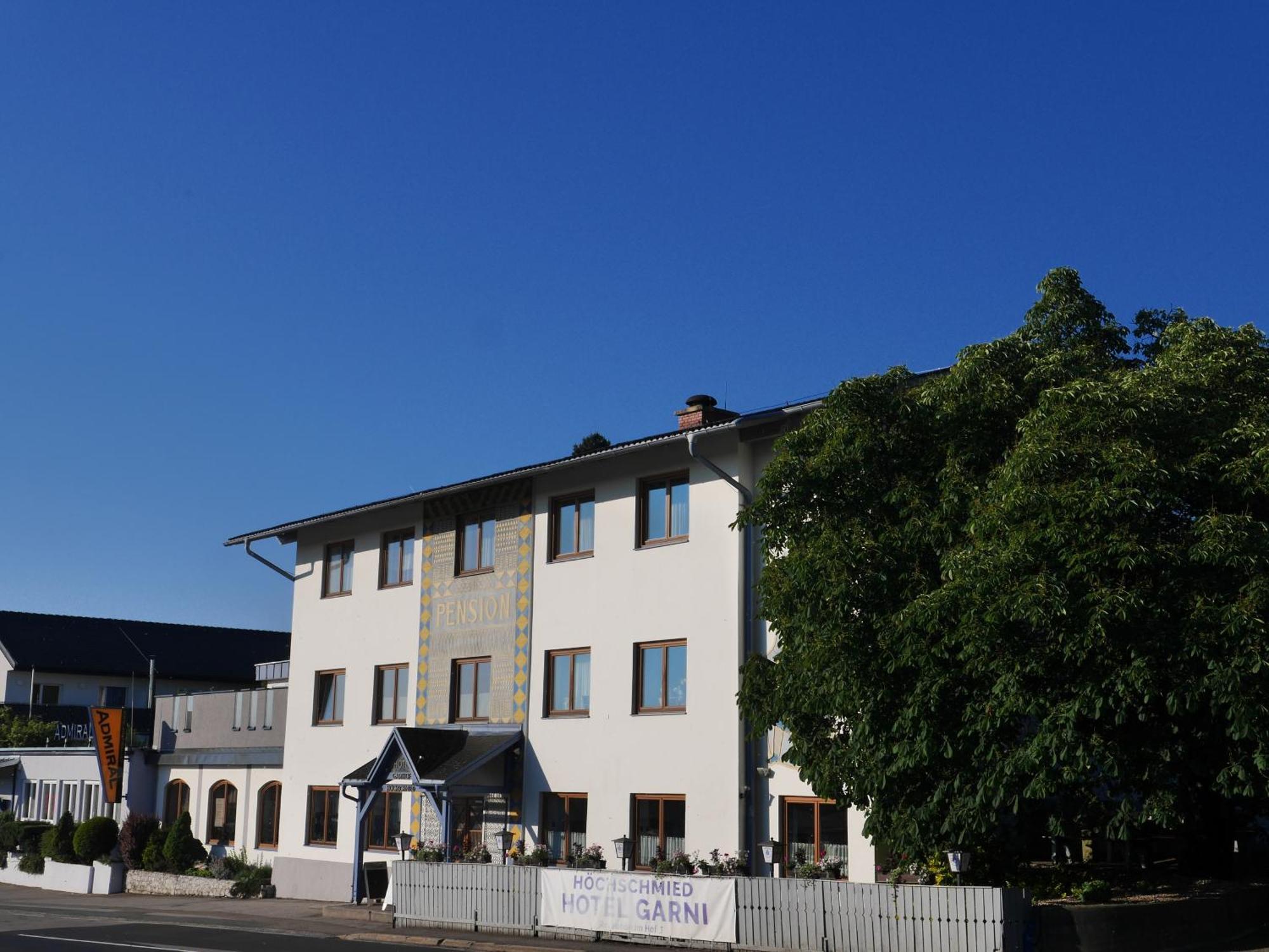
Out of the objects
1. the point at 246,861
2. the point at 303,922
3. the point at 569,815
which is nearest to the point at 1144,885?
the point at 569,815

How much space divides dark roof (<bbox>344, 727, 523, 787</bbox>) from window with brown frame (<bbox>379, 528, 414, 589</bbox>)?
14.2 ft

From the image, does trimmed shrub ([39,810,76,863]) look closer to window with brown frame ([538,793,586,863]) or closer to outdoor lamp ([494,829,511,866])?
outdoor lamp ([494,829,511,866])

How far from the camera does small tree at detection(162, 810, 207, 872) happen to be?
33625 millimetres

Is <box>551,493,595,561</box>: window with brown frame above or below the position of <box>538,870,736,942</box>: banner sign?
above

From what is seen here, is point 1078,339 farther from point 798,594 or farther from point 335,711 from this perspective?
point 335,711

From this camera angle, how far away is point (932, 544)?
1709 centimetres

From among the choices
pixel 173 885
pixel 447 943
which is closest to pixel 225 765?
pixel 173 885

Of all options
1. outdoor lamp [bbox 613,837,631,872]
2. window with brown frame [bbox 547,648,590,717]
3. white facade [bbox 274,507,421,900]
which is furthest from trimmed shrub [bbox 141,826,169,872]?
outdoor lamp [bbox 613,837,631,872]

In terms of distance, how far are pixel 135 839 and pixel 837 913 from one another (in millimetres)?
22971

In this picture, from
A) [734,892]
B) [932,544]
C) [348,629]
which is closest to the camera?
[932,544]

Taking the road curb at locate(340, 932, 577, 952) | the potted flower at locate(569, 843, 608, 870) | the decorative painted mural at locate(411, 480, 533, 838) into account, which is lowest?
the road curb at locate(340, 932, 577, 952)

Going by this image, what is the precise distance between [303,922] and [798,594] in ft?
42.6

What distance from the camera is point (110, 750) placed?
36.1m

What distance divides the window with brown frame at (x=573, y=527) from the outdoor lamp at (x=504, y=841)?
210 inches
